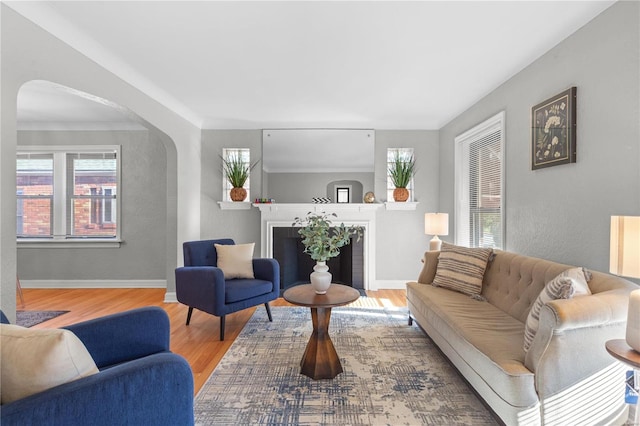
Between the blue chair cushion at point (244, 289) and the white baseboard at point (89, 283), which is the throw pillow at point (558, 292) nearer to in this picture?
the blue chair cushion at point (244, 289)

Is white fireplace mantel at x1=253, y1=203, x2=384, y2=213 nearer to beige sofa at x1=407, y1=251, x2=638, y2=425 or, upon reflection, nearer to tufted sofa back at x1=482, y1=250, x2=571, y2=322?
tufted sofa back at x1=482, y1=250, x2=571, y2=322

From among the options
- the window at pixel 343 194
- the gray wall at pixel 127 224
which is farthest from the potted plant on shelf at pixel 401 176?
the gray wall at pixel 127 224

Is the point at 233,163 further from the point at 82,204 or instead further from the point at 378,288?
the point at 378,288

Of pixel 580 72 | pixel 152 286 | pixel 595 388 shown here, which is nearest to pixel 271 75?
pixel 580 72

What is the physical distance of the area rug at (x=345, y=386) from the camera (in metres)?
1.81

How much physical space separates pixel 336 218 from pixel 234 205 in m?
1.57

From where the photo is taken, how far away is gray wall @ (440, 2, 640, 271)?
1795mm

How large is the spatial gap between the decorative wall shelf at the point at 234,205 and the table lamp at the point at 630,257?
161 inches

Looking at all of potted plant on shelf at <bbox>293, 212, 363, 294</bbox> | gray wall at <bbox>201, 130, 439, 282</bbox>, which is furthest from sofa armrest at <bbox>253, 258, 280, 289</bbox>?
gray wall at <bbox>201, 130, 439, 282</bbox>

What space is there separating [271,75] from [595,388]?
3241 millimetres

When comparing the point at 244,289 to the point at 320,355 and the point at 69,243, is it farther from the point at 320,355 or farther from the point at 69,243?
the point at 69,243

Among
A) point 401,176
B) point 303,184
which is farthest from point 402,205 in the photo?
point 303,184

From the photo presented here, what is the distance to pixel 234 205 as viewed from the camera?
4.67 metres

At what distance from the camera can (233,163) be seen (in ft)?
15.3
